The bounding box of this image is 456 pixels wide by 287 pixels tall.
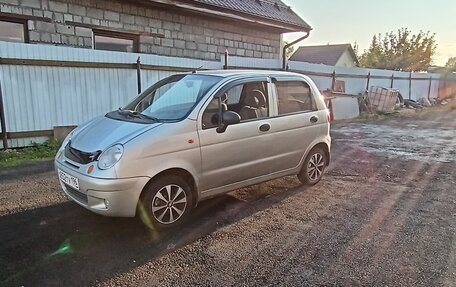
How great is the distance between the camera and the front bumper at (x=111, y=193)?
332 cm

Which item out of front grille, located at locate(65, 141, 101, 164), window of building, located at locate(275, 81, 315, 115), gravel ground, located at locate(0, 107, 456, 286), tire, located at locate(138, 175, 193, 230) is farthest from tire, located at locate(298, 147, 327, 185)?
front grille, located at locate(65, 141, 101, 164)

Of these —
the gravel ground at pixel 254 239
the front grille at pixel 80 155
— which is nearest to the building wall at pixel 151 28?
the gravel ground at pixel 254 239

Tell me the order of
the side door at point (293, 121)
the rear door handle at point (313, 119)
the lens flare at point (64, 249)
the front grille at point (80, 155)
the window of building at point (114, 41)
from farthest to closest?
the window of building at point (114, 41) → the rear door handle at point (313, 119) → the side door at point (293, 121) → the front grille at point (80, 155) → the lens flare at point (64, 249)

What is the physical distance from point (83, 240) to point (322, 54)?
44023mm

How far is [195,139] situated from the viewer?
3.79 meters

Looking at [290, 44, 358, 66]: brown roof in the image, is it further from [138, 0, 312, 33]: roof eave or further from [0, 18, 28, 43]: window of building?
[0, 18, 28, 43]: window of building

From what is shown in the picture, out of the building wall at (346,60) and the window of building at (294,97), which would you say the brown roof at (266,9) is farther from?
the building wall at (346,60)

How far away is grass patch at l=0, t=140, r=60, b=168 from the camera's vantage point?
6.44 meters

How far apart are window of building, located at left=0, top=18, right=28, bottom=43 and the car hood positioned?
18.6 feet

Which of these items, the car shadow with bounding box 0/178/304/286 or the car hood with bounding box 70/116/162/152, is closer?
the car shadow with bounding box 0/178/304/286

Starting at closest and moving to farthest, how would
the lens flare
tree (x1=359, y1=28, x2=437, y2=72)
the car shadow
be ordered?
the car shadow, the lens flare, tree (x1=359, y1=28, x2=437, y2=72)

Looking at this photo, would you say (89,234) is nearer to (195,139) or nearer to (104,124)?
(104,124)

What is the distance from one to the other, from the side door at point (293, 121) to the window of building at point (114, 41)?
21.6 feet

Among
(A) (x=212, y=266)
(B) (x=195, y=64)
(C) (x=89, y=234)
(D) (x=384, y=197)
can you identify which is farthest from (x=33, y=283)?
(B) (x=195, y=64)
